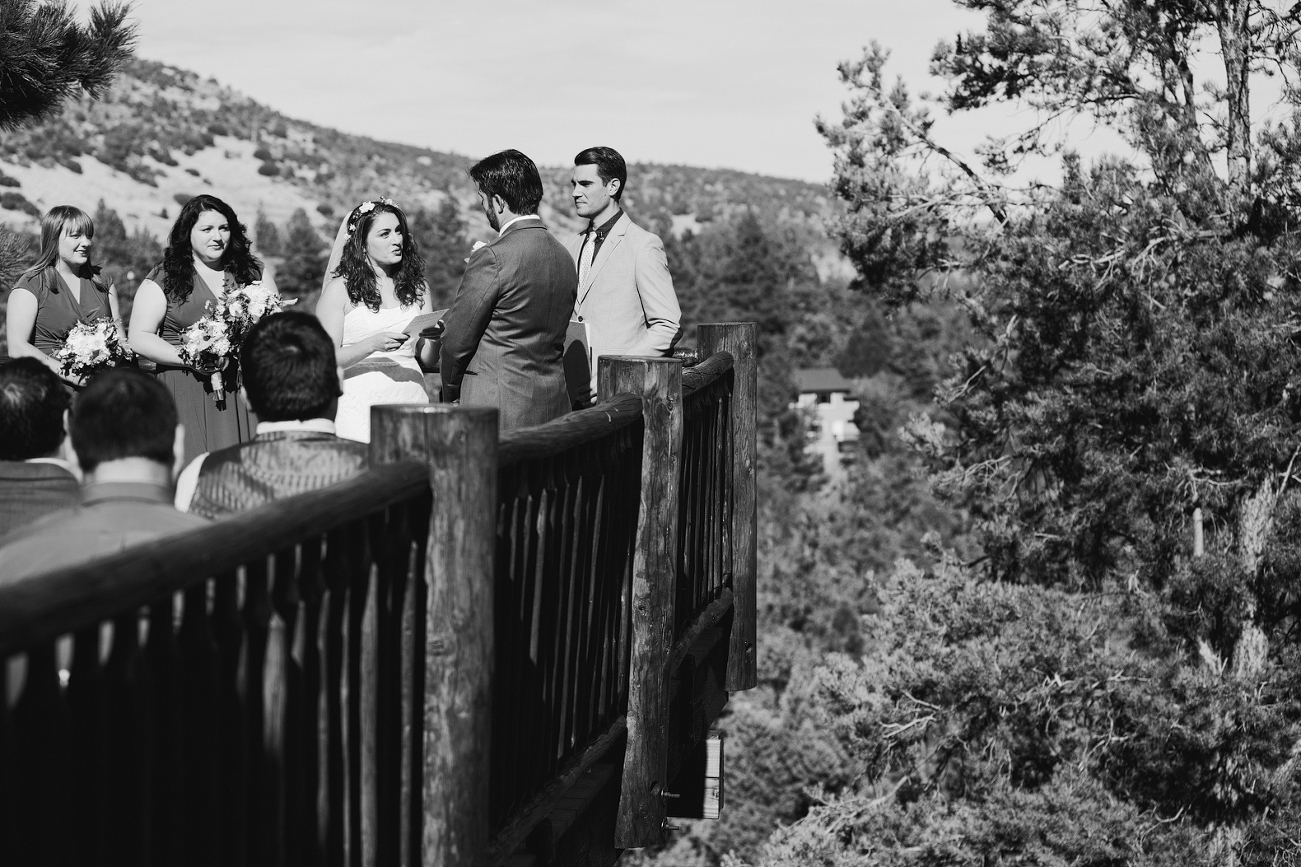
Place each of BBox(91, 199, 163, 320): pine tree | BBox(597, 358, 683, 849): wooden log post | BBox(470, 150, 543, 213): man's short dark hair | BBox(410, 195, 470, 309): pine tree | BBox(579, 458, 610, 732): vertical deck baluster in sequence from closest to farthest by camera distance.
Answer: BBox(579, 458, 610, 732): vertical deck baluster, BBox(597, 358, 683, 849): wooden log post, BBox(470, 150, 543, 213): man's short dark hair, BBox(91, 199, 163, 320): pine tree, BBox(410, 195, 470, 309): pine tree

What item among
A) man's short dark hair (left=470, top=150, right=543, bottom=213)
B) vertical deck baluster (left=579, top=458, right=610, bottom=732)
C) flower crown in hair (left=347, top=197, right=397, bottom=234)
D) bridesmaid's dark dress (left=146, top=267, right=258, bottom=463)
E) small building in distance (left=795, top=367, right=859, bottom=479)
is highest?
man's short dark hair (left=470, top=150, right=543, bottom=213)

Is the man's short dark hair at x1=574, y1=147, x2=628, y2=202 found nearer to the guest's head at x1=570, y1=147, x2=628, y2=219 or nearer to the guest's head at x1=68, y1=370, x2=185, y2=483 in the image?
the guest's head at x1=570, y1=147, x2=628, y2=219

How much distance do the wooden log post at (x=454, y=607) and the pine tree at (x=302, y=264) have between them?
152 ft

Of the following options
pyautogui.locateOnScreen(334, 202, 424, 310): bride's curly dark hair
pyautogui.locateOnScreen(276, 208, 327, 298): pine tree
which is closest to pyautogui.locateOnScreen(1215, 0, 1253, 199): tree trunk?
pyautogui.locateOnScreen(334, 202, 424, 310): bride's curly dark hair

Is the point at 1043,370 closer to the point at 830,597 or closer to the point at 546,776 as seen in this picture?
the point at 546,776

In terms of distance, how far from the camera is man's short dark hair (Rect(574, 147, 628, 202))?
6297 mm

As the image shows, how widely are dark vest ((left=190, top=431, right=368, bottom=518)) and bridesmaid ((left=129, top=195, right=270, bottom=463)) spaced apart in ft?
9.62

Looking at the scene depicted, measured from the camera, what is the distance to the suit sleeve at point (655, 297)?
20.3 ft

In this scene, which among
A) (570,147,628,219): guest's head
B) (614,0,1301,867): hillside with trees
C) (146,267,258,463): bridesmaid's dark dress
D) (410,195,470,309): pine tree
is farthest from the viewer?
(410,195,470,309): pine tree

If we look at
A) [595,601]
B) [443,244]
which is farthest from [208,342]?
[443,244]

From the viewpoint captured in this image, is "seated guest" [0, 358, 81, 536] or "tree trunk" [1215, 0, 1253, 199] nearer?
"seated guest" [0, 358, 81, 536]

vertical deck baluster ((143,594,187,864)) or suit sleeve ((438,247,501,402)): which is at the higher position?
suit sleeve ((438,247,501,402))

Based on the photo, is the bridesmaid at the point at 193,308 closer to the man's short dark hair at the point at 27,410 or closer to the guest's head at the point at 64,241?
the guest's head at the point at 64,241

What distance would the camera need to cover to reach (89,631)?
1.68m
